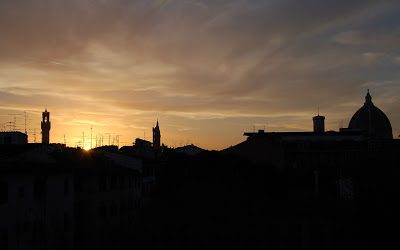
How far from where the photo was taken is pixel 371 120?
391 ft

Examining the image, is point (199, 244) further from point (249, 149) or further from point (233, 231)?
point (249, 149)

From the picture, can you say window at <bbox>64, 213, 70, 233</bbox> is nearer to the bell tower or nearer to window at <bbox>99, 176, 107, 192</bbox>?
window at <bbox>99, 176, 107, 192</bbox>

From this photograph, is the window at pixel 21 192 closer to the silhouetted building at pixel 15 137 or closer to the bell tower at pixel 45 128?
the silhouetted building at pixel 15 137

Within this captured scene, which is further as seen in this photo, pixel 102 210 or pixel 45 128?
pixel 45 128

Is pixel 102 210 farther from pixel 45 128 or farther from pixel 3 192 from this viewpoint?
pixel 45 128

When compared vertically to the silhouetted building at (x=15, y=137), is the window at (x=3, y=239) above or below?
below

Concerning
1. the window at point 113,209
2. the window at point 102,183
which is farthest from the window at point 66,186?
the window at point 113,209

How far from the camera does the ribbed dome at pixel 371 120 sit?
390 feet

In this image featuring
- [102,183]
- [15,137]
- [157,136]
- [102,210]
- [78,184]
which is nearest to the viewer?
[78,184]

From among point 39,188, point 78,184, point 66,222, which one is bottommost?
point 66,222

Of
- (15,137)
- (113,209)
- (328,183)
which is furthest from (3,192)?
(328,183)

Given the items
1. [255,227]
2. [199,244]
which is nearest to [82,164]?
[199,244]

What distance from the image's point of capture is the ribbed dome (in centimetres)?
11881

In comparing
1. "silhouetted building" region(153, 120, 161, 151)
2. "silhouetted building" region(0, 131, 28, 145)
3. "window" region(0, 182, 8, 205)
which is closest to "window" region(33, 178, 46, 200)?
"window" region(0, 182, 8, 205)
